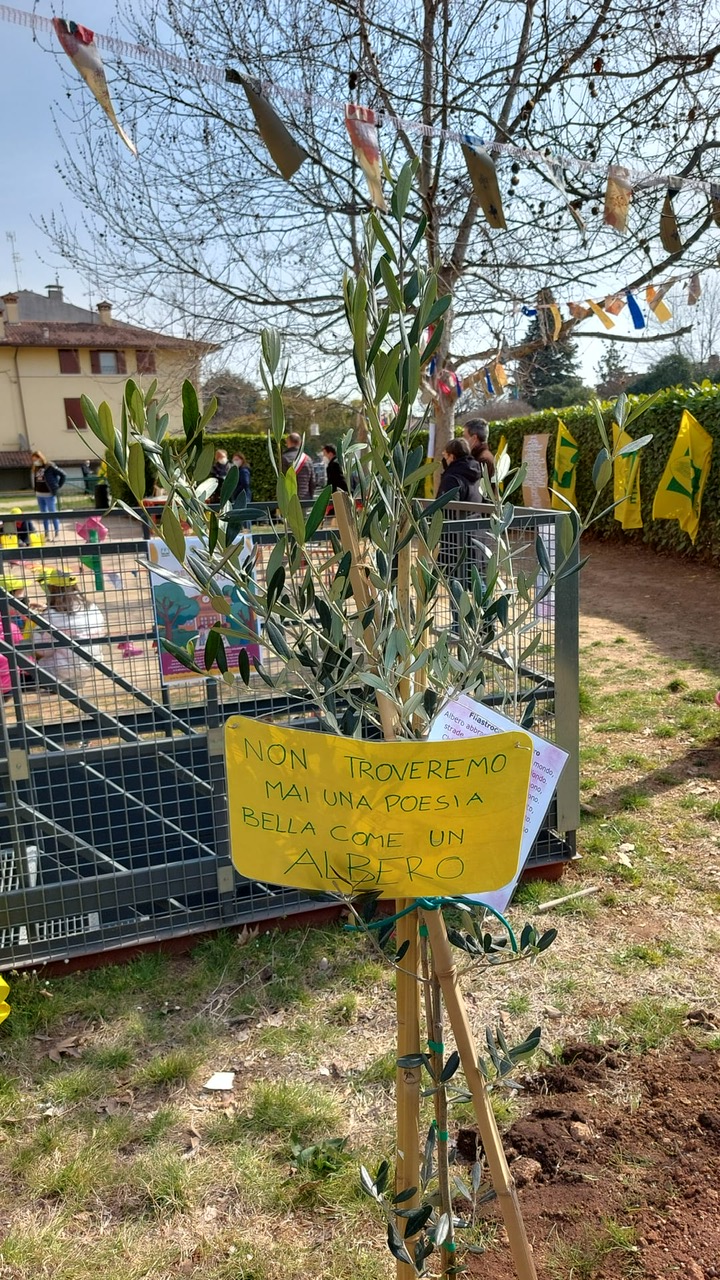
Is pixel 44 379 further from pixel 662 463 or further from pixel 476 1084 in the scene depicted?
pixel 476 1084

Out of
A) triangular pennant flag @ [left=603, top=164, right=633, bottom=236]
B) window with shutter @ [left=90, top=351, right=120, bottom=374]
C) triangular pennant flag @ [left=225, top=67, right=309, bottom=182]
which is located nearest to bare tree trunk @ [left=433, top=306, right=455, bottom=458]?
triangular pennant flag @ [left=603, top=164, right=633, bottom=236]

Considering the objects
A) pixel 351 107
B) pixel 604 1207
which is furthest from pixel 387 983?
pixel 351 107

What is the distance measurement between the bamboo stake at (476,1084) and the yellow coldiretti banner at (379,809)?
0.15 m

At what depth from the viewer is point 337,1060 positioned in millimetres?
2510

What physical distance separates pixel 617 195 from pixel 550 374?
57.1 ft

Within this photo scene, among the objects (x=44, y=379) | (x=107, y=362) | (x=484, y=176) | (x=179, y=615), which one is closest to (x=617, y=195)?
(x=484, y=176)

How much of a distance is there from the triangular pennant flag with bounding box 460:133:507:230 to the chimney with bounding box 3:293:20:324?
40.7 m

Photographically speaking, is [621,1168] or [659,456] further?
[659,456]

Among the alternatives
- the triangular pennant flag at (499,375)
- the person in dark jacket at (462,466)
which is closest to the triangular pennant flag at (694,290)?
the triangular pennant flag at (499,375)

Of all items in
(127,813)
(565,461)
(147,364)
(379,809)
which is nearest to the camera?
(379,809)

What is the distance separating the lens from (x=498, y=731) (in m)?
1.44

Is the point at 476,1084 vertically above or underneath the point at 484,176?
underneath

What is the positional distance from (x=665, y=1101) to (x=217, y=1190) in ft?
3.76

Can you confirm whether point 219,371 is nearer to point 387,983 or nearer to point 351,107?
point 351,107
